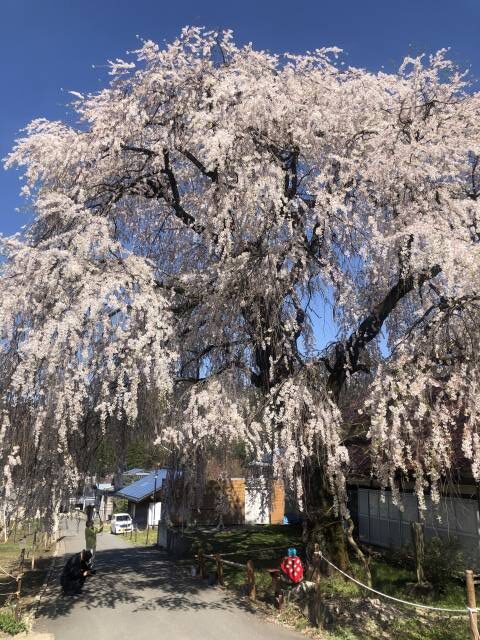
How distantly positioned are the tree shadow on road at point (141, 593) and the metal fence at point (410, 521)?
444cm

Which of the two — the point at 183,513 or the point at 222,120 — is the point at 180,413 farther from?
the point at 183,513

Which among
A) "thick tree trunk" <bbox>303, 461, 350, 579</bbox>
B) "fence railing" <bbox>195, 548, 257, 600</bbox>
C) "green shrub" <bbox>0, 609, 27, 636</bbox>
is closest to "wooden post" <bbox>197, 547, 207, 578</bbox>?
"fence railing" <bbox>195, 548, 257, 600</bbox>

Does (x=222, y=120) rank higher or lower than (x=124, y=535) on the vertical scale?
higher

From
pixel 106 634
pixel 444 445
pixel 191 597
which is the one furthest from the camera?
pixel 191 597

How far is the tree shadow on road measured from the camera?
10.8 meters

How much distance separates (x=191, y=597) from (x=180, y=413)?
484 centimetres

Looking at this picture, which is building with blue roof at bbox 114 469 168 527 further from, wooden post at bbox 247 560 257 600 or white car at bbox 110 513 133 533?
wooden post at bbox 247 560 257 600

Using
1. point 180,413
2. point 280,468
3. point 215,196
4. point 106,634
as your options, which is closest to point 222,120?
point 215,196

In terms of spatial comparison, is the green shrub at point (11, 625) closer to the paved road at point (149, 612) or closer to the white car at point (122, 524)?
the paved road at point (149, 612)

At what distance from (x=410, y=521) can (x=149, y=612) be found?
9.54m

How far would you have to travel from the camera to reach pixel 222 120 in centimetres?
1005

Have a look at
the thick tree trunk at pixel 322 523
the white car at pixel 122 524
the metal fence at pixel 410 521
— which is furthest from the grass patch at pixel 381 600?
the white car at pixel 122 524

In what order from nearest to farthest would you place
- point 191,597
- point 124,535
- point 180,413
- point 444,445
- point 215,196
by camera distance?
point 444,445, point 180,413, point 215,196, point 191,597, point 124,535

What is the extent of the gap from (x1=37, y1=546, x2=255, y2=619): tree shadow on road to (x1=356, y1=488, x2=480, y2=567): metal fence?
444cm
